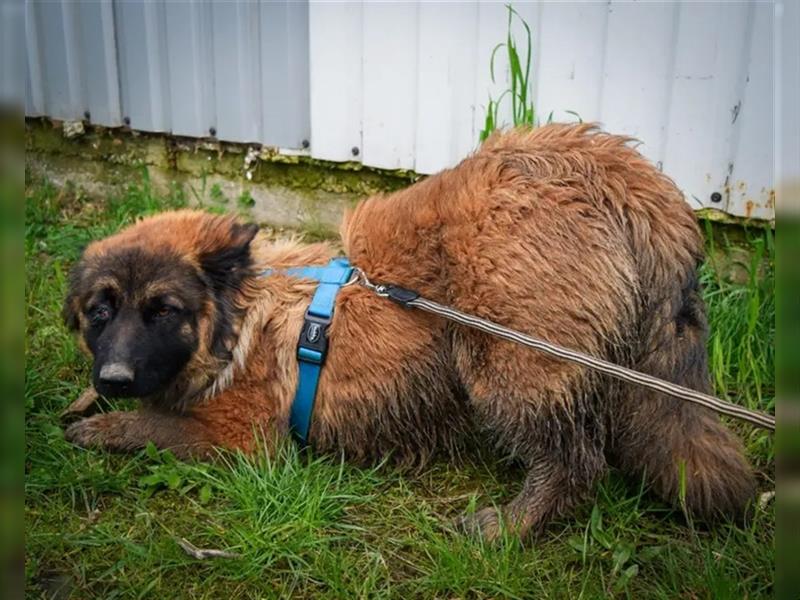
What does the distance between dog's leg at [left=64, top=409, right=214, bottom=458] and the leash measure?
0.88 meters

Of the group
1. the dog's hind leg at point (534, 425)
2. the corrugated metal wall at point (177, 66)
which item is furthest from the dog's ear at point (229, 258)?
the corrugated metal wall at point (177, 66)

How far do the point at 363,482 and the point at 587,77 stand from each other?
2.49 metres

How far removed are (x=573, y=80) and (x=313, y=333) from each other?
86.2 inches

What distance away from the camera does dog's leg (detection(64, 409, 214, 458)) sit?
3.20 metres

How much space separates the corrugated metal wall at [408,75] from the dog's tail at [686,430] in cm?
163

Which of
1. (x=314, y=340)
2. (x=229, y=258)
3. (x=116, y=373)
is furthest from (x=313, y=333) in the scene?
(x=116, y=373)

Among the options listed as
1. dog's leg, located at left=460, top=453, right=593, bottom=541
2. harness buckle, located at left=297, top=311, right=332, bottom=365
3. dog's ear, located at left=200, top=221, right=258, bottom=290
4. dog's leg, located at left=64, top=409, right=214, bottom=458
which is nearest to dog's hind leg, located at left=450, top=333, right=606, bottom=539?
dog's leg, located at left=460, top=453, right=593, bottom=541

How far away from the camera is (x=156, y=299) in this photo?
3057 mm

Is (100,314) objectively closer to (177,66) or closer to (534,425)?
(534,425)

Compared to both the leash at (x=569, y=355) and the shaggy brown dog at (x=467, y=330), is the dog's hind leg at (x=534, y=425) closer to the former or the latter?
the shaggy brown dog at (x=467, y=330)

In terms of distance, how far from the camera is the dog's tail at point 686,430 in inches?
108

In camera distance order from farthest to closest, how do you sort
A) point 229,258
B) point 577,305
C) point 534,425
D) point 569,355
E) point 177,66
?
point 177,66
point 229,258
point 534,425
point 577,305
point 569,355

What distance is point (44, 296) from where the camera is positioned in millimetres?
4324
